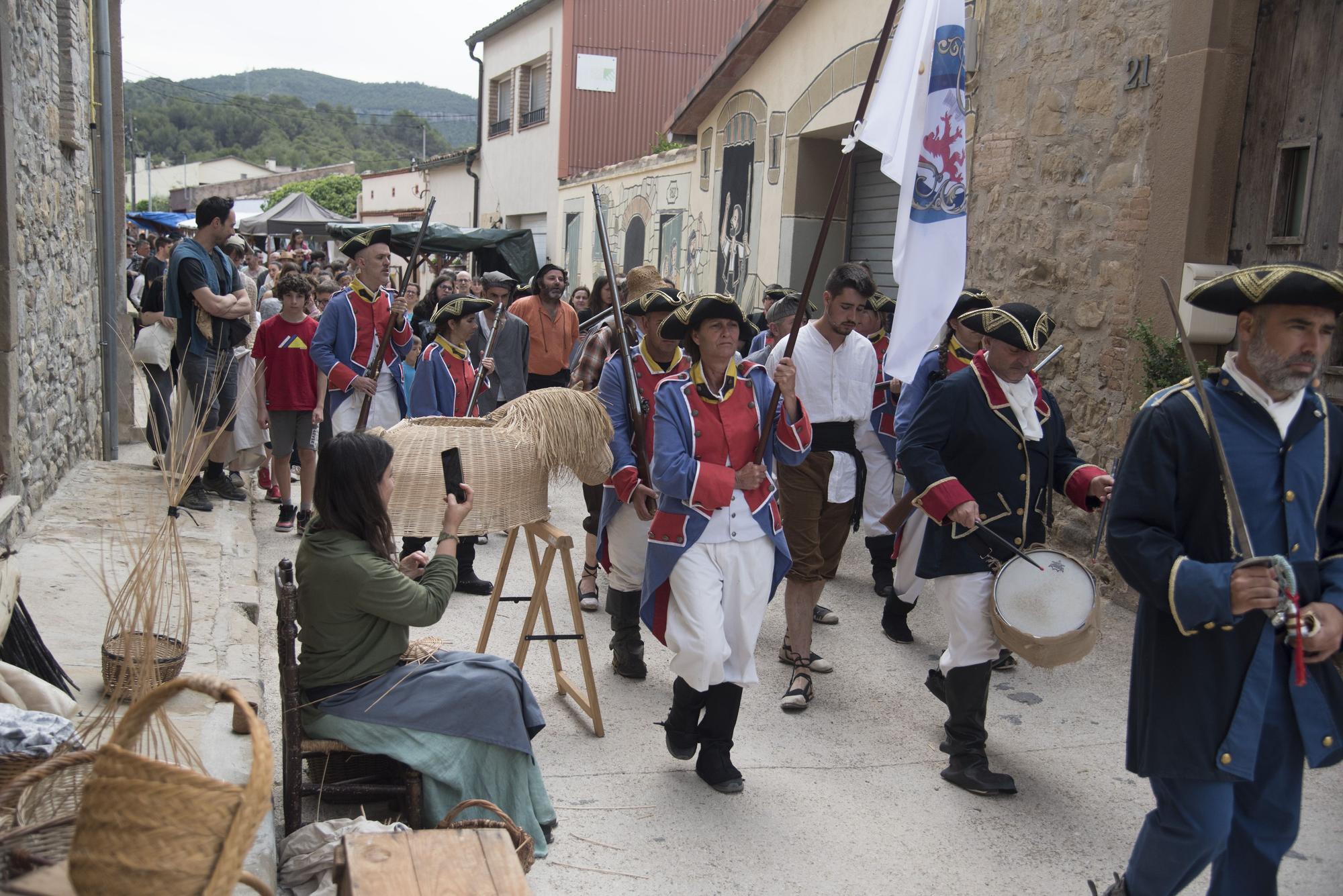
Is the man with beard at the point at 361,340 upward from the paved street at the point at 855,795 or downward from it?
upward

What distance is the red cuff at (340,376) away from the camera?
7.24 m

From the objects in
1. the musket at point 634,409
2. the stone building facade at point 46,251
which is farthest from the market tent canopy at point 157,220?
the musket at point 634,409

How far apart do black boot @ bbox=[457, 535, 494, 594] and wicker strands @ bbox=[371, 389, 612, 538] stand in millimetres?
2417

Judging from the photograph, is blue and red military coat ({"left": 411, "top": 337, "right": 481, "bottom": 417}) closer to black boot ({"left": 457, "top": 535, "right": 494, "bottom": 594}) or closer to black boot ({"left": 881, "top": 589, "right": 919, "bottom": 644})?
black boot ({"left": 457, "top": 535, "right": 494, "bottom": 594})

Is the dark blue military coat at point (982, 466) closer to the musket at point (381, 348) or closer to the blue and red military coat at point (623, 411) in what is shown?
the blue and red military coat at point (623, 411)

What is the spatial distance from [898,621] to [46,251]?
5.54 metres

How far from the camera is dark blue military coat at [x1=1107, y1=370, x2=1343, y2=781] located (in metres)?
2.97

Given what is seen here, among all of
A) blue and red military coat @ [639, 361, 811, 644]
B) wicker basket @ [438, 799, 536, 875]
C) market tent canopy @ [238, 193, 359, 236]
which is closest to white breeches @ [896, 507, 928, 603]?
blue and red military coat @ [639, 361, 811, 644]

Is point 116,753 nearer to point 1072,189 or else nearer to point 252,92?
point 1072,189

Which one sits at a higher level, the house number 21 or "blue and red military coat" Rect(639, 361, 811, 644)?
the house number 21

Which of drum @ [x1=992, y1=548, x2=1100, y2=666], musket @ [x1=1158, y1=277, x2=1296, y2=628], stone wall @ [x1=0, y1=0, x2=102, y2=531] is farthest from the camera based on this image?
stone wall @ [x1=0, y1=0, x2=102, y2=531]

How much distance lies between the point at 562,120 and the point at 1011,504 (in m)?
20.7

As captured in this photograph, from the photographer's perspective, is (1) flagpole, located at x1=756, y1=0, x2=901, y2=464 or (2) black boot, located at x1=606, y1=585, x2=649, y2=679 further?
(2) black boot, located at x1=606, y1=585, x2=649, y2=679

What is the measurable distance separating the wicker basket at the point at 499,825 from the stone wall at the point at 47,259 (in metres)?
3.59
